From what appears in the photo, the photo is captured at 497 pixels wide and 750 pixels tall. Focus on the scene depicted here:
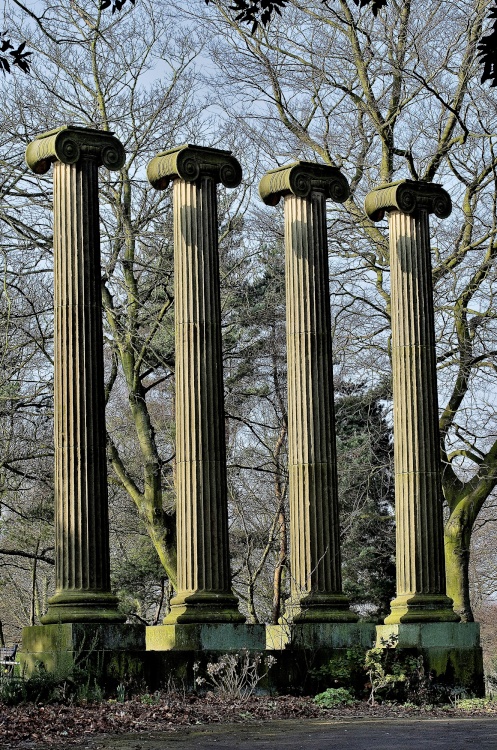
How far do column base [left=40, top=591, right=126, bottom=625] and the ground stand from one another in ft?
6.01

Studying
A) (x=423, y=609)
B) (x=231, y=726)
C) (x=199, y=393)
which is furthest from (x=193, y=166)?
(x=231, y=726)

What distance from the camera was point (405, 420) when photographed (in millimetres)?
28562

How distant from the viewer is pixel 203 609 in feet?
81.2

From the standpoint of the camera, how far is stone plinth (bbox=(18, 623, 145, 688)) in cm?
2238

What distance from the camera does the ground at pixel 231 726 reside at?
16.4 meters

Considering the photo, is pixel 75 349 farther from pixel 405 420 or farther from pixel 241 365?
pixel 241 365

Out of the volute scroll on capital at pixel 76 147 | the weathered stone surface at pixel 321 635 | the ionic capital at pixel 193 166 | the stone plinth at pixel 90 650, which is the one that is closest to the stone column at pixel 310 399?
the weathered stone surface at pixel 321 635

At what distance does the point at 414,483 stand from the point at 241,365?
15.7m

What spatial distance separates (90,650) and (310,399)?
25.9 ft

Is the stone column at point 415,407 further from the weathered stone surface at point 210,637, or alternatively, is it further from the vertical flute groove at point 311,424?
the weathered stone surface at point 210,637

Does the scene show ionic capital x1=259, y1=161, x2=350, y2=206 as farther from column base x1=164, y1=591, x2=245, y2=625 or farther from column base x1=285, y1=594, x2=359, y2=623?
column base x1=164, y1=591, x2=245, y2=625

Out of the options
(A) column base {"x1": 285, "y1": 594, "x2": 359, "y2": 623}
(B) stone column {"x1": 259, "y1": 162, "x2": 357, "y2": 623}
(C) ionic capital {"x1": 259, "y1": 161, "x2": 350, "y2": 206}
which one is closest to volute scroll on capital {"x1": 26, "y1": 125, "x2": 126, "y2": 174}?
(C) ionic capital {"x1": 259, "y1": 161, "x2": 350, "y2": 206}

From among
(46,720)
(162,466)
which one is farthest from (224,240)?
(46,720)

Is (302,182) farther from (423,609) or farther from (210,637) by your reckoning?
(210,637)
